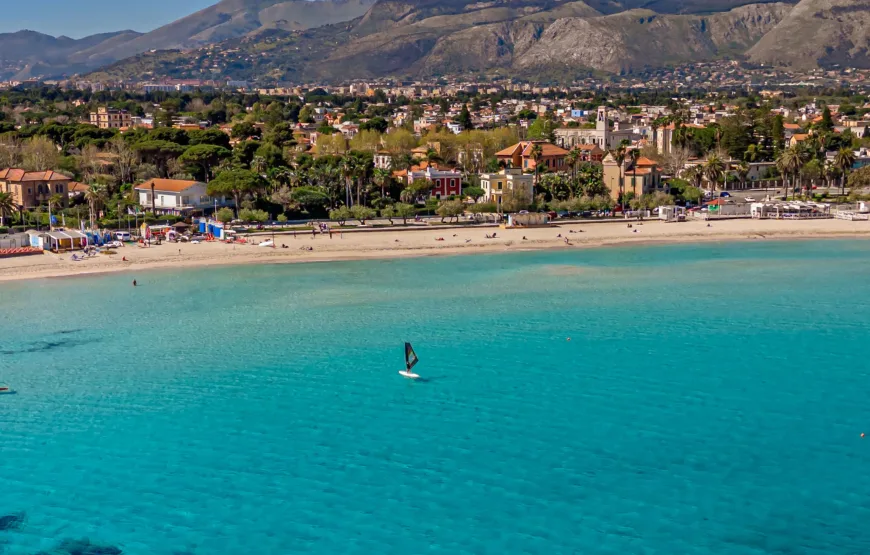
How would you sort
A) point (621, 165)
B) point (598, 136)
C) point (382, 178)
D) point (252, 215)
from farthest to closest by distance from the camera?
point (598, 136) < point (621, 165) < point (382, 178) < point (252, 215)

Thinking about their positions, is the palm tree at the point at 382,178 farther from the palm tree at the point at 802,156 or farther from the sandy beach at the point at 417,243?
the palm tree at the point at 802,156

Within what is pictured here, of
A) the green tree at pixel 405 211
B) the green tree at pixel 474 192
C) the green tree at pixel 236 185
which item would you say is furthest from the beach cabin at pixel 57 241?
the green tree at pixel 474 192

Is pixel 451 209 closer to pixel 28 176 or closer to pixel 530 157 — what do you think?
pixel 530 157

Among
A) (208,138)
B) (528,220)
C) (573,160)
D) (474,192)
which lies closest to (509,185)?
(474,192)

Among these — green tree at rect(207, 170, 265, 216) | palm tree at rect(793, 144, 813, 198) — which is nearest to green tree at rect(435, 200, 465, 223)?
green tree at rect(207, 170, 265, 216)

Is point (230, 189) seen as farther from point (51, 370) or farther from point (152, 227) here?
point (51, 370)

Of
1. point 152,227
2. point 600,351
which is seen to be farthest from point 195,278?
point 600,351
